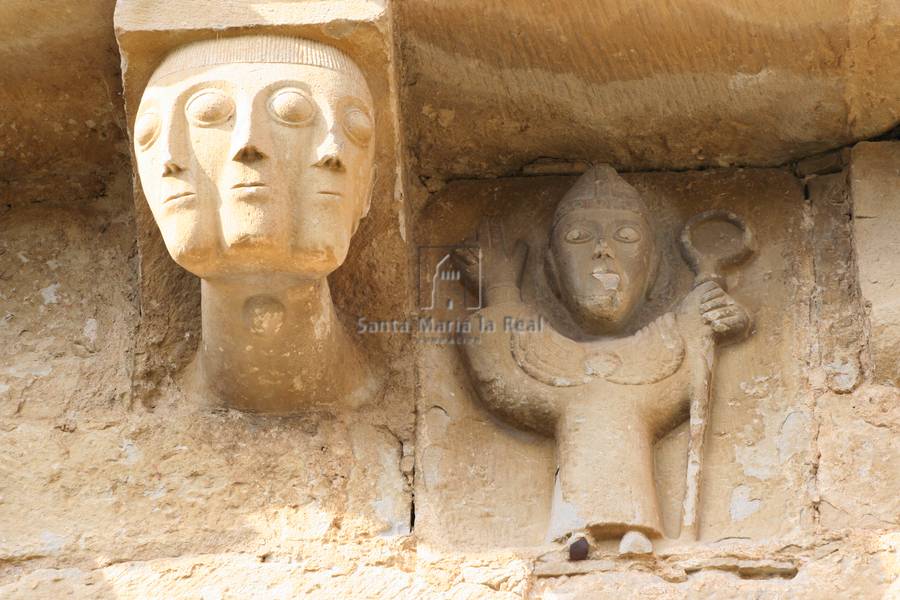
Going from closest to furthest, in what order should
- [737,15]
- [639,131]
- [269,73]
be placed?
1. [269,73]
2. [737,15]
3. [639,131]

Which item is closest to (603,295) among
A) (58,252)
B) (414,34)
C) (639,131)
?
(639,131)

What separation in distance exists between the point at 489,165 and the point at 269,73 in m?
0.68

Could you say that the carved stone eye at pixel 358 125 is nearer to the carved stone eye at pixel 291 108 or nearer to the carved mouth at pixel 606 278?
the carved stone eye at pixel 291 108

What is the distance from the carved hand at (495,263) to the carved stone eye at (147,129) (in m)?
0.73

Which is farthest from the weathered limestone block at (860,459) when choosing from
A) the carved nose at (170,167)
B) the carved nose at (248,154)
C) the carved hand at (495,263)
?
the carved nose at (170,167)

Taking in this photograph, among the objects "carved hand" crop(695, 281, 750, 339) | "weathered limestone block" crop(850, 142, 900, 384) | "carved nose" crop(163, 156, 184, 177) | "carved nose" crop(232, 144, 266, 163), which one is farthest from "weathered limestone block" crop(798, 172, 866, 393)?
"carved nose" crop(163, 156, 184, 177)

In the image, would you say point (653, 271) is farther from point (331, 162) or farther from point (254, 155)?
point (254, 155)

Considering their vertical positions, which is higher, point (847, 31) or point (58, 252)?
point (847, 31)

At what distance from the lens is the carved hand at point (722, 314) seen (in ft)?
11.8

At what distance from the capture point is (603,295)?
11.8 feet

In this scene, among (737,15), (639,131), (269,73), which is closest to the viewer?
(269,73)

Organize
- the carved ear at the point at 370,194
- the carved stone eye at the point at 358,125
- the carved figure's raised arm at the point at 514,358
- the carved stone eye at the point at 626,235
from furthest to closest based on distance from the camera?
the carved stone eye at the point at 626,235 → the carved figure's raised arm at the point at 514,358 → the carved ear at the point at 370,194 → the carved stone eye at the point at 358,125

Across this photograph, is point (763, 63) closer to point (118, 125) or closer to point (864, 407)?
point (864, 407)

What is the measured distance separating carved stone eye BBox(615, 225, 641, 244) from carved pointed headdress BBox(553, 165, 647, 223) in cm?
5
